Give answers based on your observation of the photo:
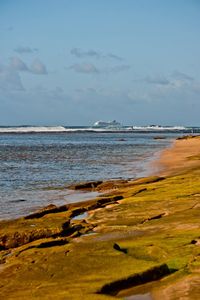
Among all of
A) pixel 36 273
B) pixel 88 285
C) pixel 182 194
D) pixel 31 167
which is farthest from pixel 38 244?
pixel 31 167

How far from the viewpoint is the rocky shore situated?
10.0 metres

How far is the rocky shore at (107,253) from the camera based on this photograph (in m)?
10.0

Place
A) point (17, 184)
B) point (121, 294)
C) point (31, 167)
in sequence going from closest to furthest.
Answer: point (121, 294) < point (17, 184) < point (31, 167)

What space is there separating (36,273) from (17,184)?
22677 millimetres

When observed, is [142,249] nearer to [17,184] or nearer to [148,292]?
[148,292]

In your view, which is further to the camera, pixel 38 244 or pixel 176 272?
pixel 38 244

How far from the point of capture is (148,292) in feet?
32.8

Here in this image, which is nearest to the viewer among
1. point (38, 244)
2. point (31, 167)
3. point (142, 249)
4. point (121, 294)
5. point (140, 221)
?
point (121, 294)

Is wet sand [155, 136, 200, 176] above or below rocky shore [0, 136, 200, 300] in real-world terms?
above

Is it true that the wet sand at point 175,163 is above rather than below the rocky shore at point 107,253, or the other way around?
above

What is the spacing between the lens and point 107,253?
11.9 meters

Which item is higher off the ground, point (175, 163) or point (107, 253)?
point (175, 163)

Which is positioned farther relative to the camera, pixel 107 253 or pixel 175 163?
pixel 175 163

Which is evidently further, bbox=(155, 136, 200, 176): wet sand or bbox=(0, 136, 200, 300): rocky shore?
bbox=(155, 136, 200, 176): wet sand
